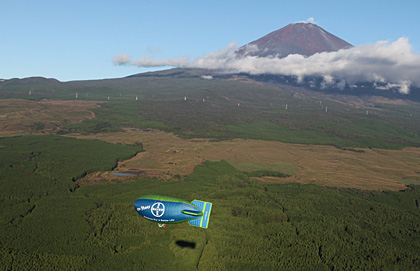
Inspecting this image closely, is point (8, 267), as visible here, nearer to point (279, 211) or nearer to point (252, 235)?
point (252, 235)

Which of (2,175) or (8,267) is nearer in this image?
(8,267)

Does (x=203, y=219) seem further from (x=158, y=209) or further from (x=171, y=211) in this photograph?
(x=158, y=209)

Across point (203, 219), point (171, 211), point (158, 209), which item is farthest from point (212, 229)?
point (171, 211)

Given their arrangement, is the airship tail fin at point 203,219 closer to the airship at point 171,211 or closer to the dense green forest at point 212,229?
the airship at point 171,211

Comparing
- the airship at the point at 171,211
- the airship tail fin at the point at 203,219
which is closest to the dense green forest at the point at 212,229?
the airship tail fin at the point at 203,219

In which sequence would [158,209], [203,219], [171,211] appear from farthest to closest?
[203,219] < [158,209] < [171,211]

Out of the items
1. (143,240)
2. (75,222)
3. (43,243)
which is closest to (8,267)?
(43,243)
